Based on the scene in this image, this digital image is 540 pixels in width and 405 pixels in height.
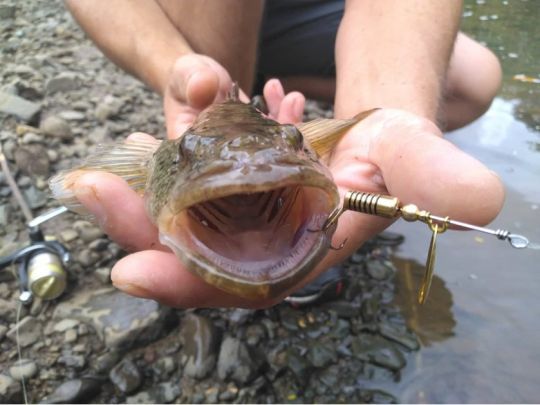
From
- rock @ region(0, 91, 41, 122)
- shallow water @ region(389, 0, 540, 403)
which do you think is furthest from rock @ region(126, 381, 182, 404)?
rock @ region(0, 91, 41, 122)

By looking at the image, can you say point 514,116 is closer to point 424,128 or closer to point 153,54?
point 153,54

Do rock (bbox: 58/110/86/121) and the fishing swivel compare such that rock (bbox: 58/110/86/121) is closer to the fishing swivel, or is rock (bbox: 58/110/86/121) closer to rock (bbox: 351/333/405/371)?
rock (bbox: 351/333/405/371)

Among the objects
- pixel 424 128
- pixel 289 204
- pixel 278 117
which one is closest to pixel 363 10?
pixel 278 117

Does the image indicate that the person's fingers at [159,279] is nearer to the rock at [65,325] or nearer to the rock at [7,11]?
the rock at [65,325]

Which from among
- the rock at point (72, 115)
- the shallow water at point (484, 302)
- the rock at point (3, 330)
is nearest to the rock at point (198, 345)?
the rock at point (3, 330)

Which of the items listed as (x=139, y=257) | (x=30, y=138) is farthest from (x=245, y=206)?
(x=30, y=138)

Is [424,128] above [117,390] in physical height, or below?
above

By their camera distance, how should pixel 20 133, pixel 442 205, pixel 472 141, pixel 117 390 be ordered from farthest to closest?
1. pixel 472 141
2. pixel 20 133
3. pixel 117 390
4. pixel 442 205
